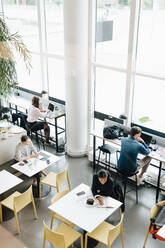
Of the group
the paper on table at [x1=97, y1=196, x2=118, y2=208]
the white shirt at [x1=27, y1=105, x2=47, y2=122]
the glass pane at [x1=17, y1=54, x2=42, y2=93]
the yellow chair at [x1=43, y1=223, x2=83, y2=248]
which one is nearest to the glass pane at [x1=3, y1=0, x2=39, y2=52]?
the glass pane at [x1=17, y1=54, x2=42, y2=93]

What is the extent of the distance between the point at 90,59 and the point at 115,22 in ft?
3.10

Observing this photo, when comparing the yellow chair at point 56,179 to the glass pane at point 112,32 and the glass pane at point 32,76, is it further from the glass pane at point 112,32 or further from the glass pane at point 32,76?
the glass pane at point 32,76

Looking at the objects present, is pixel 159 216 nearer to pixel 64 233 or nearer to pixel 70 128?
pixel 64 233

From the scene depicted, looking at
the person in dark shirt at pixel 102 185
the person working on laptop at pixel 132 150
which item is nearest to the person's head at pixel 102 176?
the person in dark shirt at pixel 102 185

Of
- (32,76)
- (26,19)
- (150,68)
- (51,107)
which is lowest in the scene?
(51,107)

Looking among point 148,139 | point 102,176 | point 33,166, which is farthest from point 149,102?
point 33,166

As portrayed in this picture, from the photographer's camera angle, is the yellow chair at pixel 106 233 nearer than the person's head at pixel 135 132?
Yes

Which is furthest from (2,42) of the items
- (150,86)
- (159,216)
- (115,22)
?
(159,216)

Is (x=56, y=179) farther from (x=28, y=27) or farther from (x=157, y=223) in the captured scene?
(x=28, y=27)

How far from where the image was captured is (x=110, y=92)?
637 cm

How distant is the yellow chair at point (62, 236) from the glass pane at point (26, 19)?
4910 millimetres

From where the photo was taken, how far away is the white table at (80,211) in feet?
13.2

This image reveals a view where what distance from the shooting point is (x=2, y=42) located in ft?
19.0

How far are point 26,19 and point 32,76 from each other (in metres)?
1.48
